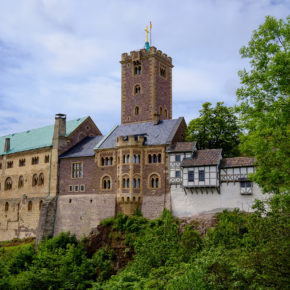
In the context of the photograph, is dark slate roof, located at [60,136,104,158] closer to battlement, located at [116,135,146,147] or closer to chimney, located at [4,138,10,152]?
battlement, located at [116,135,146,147]

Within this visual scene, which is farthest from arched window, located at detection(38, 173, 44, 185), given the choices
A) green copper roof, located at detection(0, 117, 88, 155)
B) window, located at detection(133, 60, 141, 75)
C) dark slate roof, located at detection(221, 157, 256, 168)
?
dark slate roof, located at detection(221, 157, 256, 168)

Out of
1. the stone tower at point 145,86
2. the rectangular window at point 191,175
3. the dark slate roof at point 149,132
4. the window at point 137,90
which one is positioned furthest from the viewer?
the window at point 137,90

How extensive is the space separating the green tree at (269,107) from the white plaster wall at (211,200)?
1827 centimetres

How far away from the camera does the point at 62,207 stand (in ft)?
179

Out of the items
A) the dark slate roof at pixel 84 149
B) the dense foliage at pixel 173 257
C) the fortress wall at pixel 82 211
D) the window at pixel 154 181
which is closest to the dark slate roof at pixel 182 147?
the window at pixel 154 181

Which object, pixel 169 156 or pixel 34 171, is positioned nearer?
pixel 169 156

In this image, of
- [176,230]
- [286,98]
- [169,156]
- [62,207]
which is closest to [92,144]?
[62,207]

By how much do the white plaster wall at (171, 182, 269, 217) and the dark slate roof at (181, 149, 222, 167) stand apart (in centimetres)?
269

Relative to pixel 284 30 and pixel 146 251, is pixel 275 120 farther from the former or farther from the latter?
pixel 146 251

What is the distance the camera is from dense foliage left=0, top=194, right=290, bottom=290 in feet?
73.7

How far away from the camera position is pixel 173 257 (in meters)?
37.8

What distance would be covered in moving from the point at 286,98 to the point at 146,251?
855 inches

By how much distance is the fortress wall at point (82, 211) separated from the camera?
50312 mm

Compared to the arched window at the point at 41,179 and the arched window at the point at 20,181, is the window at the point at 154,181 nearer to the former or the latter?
the arched window at the point at 41,179
